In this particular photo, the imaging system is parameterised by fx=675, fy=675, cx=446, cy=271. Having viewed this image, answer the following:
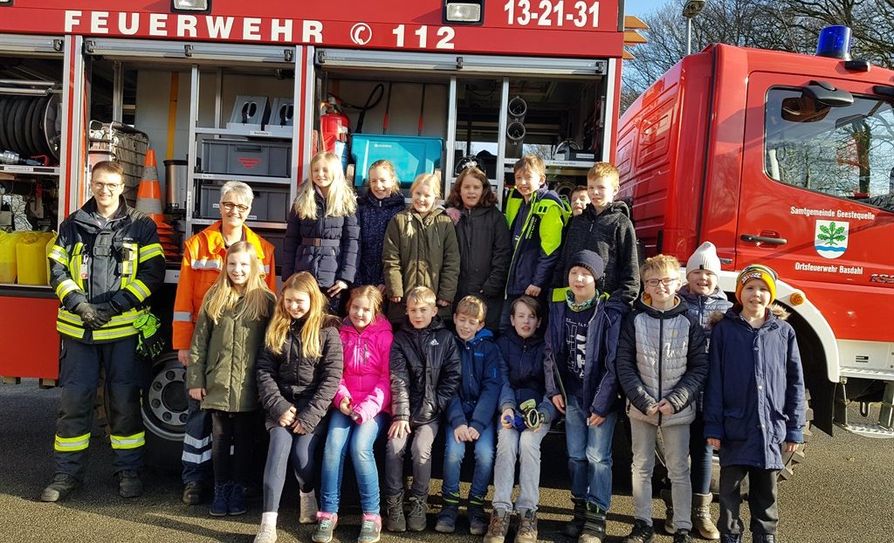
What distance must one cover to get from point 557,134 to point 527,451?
9.64ft

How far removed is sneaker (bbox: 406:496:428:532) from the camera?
365 cm

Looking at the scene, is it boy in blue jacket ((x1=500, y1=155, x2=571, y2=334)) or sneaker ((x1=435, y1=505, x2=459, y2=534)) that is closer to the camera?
sneaker ((x1=435, y1=505, x2=459, y2=534))

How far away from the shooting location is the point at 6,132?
177 inches

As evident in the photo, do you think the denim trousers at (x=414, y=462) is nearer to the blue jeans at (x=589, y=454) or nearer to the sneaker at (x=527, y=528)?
the sneaker at (x=527, y=528)

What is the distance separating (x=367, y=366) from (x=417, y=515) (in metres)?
0.85

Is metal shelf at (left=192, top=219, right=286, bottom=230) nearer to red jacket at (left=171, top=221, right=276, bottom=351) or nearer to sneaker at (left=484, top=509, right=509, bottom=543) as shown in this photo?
red jacket at (left=171, top=221, right=276, bottom=351)

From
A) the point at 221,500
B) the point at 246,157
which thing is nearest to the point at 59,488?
the point at 221,500

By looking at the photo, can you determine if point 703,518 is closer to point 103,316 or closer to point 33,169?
point 103,316

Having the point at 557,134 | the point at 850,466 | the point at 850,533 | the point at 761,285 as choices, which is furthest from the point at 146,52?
the point at 850,466

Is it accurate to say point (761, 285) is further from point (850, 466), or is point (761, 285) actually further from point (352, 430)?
point (850, 466)

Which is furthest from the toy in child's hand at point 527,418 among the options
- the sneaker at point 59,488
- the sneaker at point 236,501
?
the sneaker at point 59,488

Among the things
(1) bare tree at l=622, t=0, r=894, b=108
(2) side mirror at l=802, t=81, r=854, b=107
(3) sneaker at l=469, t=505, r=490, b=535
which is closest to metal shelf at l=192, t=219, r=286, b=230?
(3) sneaker at l=469, t=505, r=490, b=535

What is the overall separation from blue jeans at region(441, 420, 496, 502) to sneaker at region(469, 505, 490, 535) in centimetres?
7

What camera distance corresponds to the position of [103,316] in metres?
3.92
